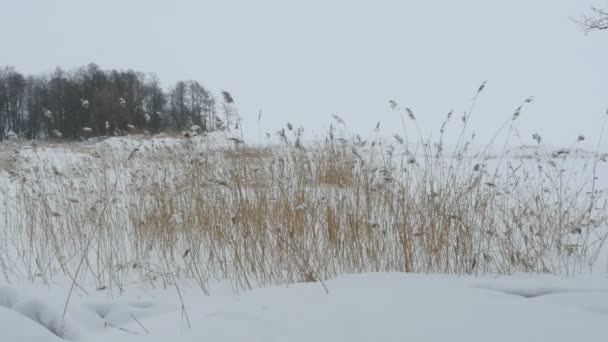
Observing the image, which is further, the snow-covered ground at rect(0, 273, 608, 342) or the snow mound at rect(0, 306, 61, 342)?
the snow-covered ground at rect(0, 273, 608, 342)

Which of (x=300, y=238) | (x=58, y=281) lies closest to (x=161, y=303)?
(x=300, y=238)

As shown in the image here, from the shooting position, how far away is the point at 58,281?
2781 millimetres

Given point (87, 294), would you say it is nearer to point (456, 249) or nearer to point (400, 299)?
point (400, 299)

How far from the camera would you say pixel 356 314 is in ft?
5.15

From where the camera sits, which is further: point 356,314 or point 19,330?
point 356,314

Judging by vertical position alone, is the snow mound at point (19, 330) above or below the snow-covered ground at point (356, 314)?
above

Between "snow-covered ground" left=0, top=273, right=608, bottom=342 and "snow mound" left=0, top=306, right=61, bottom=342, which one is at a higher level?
"snow mound" left=0, top=306, right=61, bottom=342

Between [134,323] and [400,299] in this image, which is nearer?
[400,299]

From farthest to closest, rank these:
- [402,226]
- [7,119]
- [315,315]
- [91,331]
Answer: [7,119]
[402,226]
[91,331]
[315,315]

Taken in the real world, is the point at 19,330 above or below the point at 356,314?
above

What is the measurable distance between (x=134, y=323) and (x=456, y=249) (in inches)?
73.6

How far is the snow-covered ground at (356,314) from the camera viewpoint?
139cm

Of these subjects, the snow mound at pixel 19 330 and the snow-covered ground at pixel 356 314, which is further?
the snow-covered ground at pixel 356 314

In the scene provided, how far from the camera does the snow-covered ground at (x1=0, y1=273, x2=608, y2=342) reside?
1389 mm
